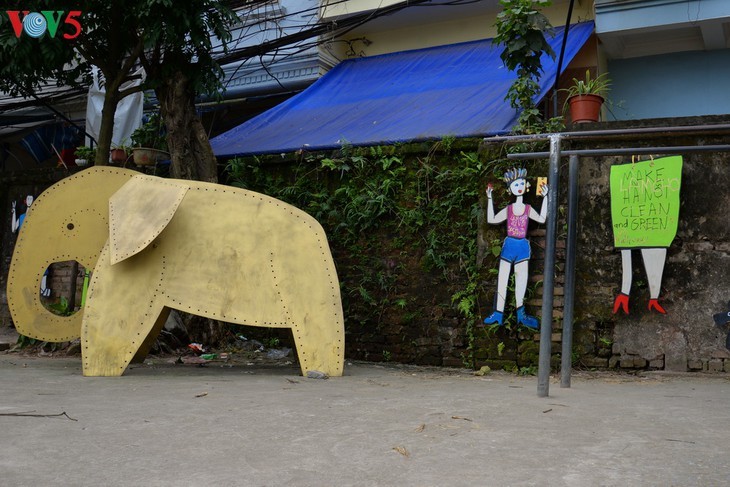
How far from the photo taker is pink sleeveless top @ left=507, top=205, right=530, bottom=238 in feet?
22.4

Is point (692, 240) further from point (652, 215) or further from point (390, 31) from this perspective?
point (390, 31)

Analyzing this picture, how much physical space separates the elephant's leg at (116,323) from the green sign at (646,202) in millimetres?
3947

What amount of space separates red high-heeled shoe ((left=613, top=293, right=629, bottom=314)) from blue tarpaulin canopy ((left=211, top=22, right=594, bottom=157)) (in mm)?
1877

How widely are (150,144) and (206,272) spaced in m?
4.01

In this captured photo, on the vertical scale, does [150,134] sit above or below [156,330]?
above

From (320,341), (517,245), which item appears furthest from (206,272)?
(517,245)

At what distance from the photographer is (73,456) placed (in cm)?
307

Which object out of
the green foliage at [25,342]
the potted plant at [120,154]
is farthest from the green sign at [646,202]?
the green foliage at [25,342]

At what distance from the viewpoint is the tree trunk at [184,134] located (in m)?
8.08

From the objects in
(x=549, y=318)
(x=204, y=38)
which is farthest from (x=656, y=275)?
(x=204, y=38)

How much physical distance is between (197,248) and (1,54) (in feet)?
11.0

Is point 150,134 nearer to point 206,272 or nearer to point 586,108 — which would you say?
point 206,272

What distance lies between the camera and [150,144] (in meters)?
9.36

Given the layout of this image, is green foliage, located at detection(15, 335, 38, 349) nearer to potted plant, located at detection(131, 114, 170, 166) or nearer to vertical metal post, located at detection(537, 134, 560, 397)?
potted plant, located at detection(131, 114, 170, 166)
